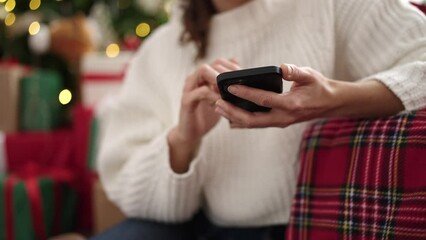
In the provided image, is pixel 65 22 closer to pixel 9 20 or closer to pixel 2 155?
pixel 9 20

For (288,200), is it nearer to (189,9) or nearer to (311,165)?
(311,165)

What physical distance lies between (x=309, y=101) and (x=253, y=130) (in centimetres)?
18

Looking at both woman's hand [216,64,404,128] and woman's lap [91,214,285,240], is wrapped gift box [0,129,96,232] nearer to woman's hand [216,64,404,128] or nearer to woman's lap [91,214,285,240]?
woman's lap [91,214,285,240]

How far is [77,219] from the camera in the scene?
4.58ft

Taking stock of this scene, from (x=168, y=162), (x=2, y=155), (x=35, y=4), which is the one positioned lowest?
(x=2, y=155)

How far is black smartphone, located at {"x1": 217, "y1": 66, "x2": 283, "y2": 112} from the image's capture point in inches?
18.5

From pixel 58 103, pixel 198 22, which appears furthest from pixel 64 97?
pixel 198 22

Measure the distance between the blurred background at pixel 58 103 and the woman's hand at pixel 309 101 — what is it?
24.7 inches

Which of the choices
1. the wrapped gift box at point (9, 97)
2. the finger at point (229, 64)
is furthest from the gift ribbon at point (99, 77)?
the finger at point (229, 64)

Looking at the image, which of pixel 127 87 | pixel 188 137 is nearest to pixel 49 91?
pixel 127 87

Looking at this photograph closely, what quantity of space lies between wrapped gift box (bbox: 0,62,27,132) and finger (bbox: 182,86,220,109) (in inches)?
38.4

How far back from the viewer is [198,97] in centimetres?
62

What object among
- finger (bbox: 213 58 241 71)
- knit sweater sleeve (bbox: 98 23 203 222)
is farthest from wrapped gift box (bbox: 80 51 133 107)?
finger (bbox: 213 58 241 71)

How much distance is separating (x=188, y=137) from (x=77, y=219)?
2.88 ft
